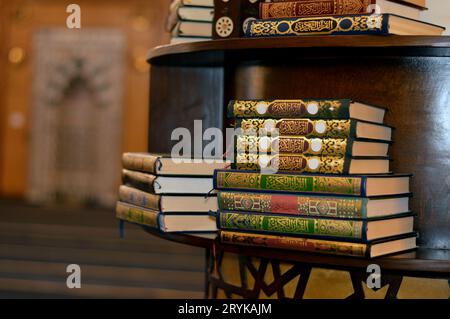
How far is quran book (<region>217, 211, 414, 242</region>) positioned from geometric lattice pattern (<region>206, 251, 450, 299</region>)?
0.47 ft

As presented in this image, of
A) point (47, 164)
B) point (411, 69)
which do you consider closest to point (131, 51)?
point (47, 164)

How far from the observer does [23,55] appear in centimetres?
1129

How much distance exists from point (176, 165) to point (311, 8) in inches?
18.6

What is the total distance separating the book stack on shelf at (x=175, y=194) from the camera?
1.80 metres

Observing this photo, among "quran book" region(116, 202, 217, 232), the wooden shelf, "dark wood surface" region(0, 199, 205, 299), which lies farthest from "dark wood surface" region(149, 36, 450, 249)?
"dark wood surface" region(0, 199, 205, 299)

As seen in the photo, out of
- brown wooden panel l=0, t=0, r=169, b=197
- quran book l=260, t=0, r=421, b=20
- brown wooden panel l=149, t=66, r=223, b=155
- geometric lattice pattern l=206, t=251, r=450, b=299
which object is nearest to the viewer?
quran book l=260, t=0, r=421, b=20

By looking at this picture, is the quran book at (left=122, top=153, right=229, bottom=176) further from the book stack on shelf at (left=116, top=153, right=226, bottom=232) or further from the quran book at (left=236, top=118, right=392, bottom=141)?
the quran book at (left=236, top=118, right=392, bottom=141)

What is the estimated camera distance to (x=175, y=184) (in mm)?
1816

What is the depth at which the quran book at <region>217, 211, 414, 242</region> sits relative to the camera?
4.92 ft

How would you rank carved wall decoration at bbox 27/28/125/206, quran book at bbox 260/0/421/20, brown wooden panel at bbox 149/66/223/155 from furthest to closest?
carved wall decoration at bbox 27/28/125/206, brown wooden panel at bbox 149/66/223/155, quran book at bbox 260/0/421/20

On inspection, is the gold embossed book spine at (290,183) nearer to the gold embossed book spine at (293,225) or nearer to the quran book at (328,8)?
the gold embossed book spine at (293,225)

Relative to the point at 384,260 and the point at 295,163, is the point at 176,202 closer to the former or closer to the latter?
the point at 295,163

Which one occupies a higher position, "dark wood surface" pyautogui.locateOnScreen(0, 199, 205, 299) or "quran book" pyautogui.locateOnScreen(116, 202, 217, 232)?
"quran book" pyautogui.locateOnScreen(116, 202, 217, 232)

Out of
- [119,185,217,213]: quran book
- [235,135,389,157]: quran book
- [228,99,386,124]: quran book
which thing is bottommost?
[119,185,217,213]: quran book
